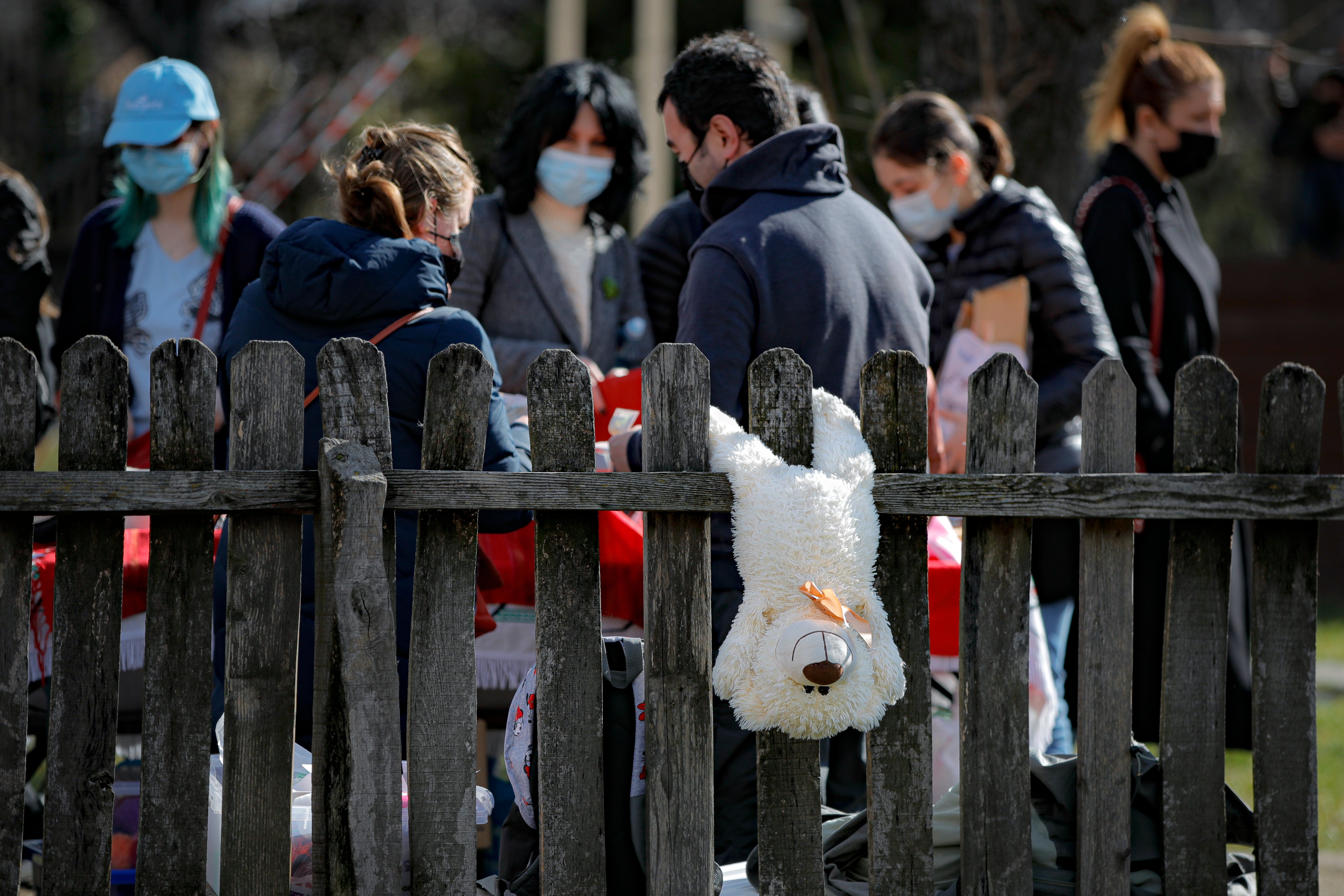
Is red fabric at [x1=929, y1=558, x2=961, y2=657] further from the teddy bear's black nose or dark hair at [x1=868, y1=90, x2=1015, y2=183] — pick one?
dark hair at [x1=868, y1=90, x2=1015, y2=183]

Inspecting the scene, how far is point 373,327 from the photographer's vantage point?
8.49 feet

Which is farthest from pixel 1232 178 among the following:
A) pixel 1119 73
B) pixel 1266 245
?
pixel 1119 73

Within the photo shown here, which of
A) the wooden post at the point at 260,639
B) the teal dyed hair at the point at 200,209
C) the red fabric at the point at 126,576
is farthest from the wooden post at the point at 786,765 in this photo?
the teal dyed hair at the point at 200,209

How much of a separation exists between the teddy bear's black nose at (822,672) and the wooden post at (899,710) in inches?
11.1

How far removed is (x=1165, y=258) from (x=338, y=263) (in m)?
2.70

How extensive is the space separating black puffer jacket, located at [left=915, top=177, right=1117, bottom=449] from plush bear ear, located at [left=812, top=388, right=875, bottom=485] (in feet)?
4.03

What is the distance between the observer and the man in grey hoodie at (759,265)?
8.96 feet

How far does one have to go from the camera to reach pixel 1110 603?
2.54 meters

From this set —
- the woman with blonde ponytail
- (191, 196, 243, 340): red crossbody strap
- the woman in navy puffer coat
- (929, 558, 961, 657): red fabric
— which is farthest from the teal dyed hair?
the woman with blonde ponytail

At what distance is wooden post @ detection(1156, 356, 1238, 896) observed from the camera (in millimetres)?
2549

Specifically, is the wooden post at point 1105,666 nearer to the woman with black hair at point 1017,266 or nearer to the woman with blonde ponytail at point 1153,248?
the woman with black hair at point 1017,266

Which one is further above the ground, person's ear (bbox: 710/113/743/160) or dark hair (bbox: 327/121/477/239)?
person's ear (bbox: 710/113/743/160)

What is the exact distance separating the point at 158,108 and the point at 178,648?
1917 mm

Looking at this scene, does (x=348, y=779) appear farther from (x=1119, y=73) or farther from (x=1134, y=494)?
(x=1119, y=73)
